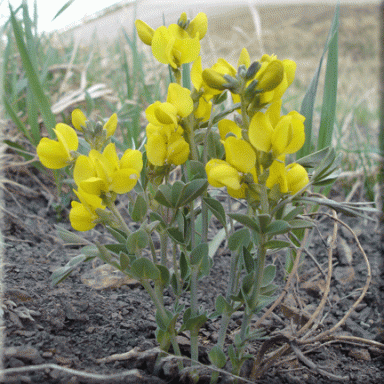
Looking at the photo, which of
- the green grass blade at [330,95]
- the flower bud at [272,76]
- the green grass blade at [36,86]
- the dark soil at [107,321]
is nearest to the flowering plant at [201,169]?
the flower bud at [272,76]

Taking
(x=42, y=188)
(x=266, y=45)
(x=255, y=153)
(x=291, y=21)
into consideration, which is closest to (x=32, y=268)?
(x=42, y=188)

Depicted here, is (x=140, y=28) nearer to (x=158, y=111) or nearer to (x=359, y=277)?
(x=158, y=111)

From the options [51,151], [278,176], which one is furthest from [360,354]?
[51,151]

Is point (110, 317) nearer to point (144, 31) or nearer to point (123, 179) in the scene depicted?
point (123, 179)

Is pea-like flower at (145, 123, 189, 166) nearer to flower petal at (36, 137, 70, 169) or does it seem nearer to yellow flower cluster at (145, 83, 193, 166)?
yellow flower cluster at (145, 83, 193, 166)

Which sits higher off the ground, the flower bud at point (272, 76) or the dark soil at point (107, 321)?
the flower bud at point (272, 76)

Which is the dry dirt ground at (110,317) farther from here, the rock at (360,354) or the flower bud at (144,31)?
the flower bud at (144,31)

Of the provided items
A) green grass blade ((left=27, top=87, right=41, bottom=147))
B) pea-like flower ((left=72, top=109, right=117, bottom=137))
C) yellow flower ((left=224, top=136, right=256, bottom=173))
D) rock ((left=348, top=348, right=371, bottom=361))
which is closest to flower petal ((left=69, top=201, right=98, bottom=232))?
pea-like flower ((left=72, top=109, right=117, bottom=137))
